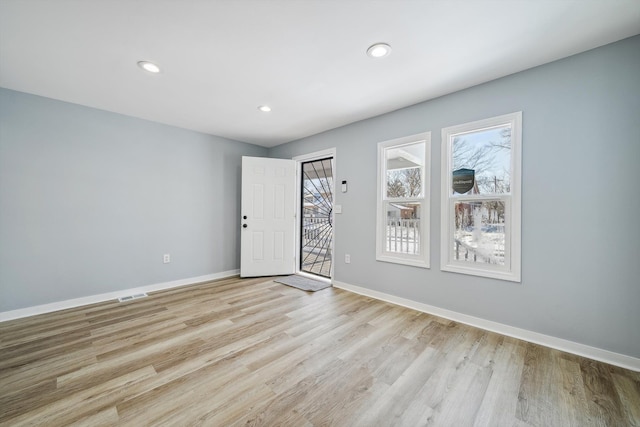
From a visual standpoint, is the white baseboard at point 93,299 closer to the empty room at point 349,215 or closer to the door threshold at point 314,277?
the empty room at point 349,215

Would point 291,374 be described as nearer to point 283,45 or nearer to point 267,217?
point 283,45

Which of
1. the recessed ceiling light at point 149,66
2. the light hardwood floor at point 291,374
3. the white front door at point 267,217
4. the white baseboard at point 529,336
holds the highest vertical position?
the recessed ceiling light at point 149,66

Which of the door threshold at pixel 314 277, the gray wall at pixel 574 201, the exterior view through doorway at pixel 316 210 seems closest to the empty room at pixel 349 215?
the gray wall at pixel 574 201

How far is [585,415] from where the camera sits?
1381 mm

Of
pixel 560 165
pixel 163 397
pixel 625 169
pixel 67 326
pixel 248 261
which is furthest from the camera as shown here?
pixel 248 261

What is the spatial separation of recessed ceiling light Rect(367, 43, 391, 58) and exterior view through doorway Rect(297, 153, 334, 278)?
7.73ft

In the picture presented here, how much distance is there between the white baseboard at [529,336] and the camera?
1803mm

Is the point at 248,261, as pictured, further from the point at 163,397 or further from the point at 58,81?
the point at 58,81

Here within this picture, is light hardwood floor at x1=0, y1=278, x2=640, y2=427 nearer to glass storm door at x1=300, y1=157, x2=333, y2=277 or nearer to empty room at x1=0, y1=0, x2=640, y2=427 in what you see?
empty room at x1=0, y1=0, x2=640, y2=427

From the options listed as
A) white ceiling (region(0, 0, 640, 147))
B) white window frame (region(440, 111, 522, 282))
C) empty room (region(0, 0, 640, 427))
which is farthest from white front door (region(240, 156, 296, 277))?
white window frame (region(440, 111, 522, 282))

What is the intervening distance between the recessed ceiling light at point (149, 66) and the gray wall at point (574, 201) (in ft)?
9.70

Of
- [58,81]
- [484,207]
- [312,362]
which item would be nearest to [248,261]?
[312,362]

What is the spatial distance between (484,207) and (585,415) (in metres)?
1.62

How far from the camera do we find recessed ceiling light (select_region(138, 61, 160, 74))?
216 centimetres
